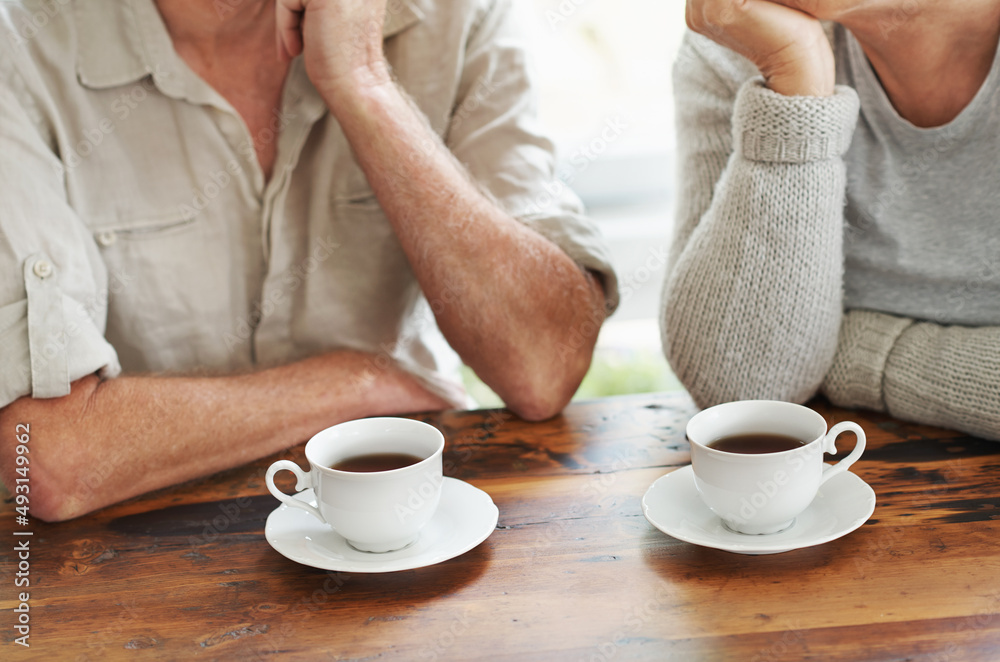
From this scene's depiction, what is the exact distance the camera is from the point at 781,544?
0.72m

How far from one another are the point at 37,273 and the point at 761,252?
907 mm

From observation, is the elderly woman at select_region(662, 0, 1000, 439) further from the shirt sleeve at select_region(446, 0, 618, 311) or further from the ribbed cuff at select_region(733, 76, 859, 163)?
the shirt sleeve at select_region(446, 0, 618, 311)

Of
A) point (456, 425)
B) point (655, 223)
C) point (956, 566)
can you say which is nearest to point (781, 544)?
point (956, 566)

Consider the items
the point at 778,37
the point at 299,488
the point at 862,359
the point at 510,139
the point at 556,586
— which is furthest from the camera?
the point at 510,139

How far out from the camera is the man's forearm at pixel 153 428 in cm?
95

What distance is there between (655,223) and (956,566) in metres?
1.90

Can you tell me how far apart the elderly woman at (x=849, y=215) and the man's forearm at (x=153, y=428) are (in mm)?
529

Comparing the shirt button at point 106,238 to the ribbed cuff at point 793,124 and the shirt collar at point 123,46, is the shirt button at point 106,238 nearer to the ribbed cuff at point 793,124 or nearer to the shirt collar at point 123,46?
the shirt collar at point 123,46

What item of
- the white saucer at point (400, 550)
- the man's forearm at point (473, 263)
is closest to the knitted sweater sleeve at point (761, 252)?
the man's forearm at point (473, 263)

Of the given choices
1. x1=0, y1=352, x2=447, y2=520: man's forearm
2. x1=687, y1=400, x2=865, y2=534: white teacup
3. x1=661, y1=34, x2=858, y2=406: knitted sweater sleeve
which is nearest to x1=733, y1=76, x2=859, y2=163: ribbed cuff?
x1=661, y1=34, x2=858, y2=406: knitted sweater sleeve

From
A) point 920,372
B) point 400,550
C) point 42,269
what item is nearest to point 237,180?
point 42,269

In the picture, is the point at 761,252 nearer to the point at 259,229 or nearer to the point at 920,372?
the point at 920,372

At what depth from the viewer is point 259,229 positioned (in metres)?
1.33

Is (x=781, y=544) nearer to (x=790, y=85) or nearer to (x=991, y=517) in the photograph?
(x=991, y=517)
